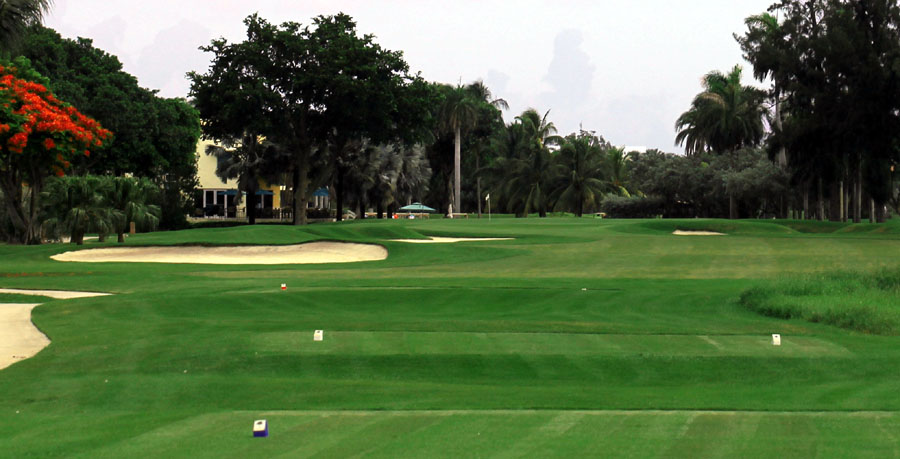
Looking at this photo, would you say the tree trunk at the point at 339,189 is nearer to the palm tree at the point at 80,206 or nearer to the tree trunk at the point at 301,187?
the tree trunk at the point at 301,187

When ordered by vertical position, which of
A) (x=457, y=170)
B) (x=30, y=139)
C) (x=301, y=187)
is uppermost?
(x=457, y=170)

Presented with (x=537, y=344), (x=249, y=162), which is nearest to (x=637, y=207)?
(x=249, y=162)

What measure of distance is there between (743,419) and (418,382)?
4.38 metres

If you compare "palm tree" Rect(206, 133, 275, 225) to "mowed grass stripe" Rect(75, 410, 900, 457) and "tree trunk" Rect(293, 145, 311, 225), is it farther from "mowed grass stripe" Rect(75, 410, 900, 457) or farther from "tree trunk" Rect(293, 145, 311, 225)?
"mowed grass stripe" Rect(75, 410, 900, 457)

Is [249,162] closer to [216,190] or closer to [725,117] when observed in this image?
[216,190]

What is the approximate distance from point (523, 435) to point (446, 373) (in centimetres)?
423

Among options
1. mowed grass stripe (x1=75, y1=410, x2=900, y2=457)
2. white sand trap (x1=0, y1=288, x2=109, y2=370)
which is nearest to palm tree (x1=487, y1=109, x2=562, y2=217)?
white sand trap (x1=0, y1=288, x2=109, y2=370)

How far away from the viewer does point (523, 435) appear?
8.25 meters

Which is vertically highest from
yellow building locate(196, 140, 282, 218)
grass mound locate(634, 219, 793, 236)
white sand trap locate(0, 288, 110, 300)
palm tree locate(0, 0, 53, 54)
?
palm tree locate(0, 0, 53, 54)

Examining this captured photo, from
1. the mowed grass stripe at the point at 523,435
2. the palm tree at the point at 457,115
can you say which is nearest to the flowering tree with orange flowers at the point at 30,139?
the mowed grass stripe at the point at 523,435

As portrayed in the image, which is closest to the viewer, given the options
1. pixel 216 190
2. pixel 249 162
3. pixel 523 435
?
pixel 523 435

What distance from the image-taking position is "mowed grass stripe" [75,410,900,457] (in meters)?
7.56

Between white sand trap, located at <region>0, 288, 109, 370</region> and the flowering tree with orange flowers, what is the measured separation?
2030cm

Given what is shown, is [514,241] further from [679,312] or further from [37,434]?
[37,434]
